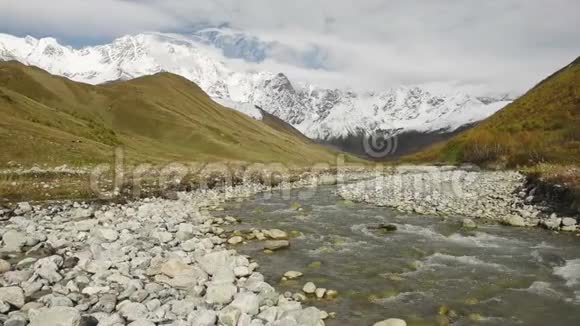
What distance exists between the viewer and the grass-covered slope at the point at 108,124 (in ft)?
166

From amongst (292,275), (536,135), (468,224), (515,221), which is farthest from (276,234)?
(536,135)

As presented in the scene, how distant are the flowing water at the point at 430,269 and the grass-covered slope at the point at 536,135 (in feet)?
105

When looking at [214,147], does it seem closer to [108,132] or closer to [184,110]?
[108,132]

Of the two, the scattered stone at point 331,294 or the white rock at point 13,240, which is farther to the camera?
the white rock at point 13,240

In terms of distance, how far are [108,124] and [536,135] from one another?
308 ft

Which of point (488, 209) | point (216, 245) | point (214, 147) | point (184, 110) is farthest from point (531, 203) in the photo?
point (184, 110)

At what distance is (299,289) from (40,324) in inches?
342

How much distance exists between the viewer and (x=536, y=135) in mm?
77750

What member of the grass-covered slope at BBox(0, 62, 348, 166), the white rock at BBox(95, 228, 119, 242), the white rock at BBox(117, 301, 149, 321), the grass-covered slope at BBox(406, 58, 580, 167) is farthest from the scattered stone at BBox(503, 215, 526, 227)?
the grass-covered slope at BBox(0, 62, 348, 166)

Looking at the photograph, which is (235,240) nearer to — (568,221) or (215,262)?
(215,262)

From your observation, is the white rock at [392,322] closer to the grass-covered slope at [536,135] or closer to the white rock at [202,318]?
the white rock at [202,318]

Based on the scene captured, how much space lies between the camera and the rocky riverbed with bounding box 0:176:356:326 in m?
12.7

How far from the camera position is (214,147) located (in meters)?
113

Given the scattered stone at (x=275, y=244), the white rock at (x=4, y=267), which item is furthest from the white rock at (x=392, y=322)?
the white rock at (x=4, y=267)
